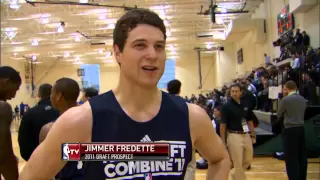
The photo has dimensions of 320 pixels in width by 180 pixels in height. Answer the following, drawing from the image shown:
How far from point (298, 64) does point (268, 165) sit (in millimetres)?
3425

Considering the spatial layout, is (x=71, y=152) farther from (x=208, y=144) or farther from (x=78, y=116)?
(x=208, y=144)

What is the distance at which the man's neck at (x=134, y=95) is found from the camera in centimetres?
114

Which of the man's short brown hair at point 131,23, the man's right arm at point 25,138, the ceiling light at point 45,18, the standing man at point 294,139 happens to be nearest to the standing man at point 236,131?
the standing man at point 294,139

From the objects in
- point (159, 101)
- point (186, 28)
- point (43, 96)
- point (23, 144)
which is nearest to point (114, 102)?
point (159, 101)

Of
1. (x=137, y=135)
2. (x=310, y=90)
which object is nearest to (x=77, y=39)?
(x=310, y=90)

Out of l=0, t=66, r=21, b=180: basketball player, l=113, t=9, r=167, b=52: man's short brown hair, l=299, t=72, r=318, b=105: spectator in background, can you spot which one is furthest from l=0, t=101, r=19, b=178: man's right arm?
l=299, t=72, r=318, b=105: spectator in background

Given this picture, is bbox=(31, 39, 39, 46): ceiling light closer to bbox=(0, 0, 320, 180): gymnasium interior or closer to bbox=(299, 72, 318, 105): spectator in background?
bbox=(0, 0, 320, 180): gymnasium interior

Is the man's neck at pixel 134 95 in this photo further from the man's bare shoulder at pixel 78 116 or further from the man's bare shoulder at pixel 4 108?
the man's bare shoulder at pixel 4 108

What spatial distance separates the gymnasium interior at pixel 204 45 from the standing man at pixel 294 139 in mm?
576

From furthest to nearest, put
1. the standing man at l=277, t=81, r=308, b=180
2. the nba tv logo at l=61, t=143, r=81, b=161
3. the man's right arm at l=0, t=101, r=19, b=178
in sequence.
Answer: the standing man at l=277, t=81, r=308, b=180 → the man's right arm at l=0, t=101, r=19, b=178 → the nba tv logo at l=61, t=143, r=81, b=161

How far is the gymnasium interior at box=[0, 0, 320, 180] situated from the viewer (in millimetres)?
8930

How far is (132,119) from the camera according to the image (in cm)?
111

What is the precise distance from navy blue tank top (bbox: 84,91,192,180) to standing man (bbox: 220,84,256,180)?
3844 millimetres

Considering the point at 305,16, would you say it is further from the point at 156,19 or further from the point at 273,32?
the point at 156,19
